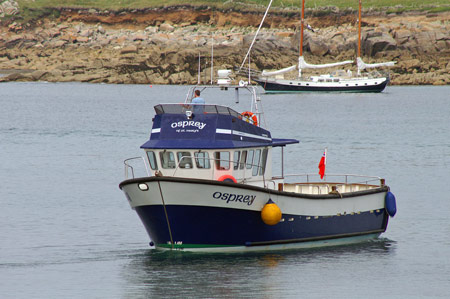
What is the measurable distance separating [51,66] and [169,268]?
14517cm

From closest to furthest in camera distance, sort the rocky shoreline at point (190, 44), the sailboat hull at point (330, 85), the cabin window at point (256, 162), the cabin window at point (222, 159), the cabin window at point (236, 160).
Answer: the cabin window at point (222, 159)
the cabin window at point (236, 160)
the cabin window at point (256, 162)
the sailboat hull at point (330, 85)
the rocky shoreline at point (190, 44)

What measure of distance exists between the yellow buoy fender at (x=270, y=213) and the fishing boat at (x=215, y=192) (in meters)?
0.03

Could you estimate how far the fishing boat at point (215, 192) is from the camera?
2355cm

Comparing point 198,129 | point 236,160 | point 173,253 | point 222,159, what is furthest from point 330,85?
point 173,253

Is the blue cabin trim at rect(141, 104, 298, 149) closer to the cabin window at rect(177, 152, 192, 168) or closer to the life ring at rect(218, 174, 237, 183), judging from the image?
the cabin window at rect(177, 152, 192, 168)

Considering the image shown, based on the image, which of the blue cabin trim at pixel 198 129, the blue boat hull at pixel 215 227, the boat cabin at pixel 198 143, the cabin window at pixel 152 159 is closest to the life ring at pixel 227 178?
the boat cabin at pixel 198 143

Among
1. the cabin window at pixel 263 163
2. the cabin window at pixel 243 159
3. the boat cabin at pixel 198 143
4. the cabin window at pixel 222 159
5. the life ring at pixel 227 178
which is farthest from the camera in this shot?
the cabin window at pixel 263 163

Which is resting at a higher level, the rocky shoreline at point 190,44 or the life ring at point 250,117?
the life ring at point 250,117

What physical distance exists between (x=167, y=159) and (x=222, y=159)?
1637 mm

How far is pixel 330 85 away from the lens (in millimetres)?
130750

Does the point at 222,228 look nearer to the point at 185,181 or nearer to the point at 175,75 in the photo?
the point at 185,181

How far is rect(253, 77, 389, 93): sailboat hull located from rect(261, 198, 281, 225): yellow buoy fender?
106m

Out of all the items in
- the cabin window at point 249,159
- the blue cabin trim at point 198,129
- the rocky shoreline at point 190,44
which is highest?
the blue cabin trim at point 198,129

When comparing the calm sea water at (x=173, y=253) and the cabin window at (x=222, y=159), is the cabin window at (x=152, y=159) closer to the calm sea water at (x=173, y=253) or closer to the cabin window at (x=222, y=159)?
the cabin window at (x=222, y=159)
